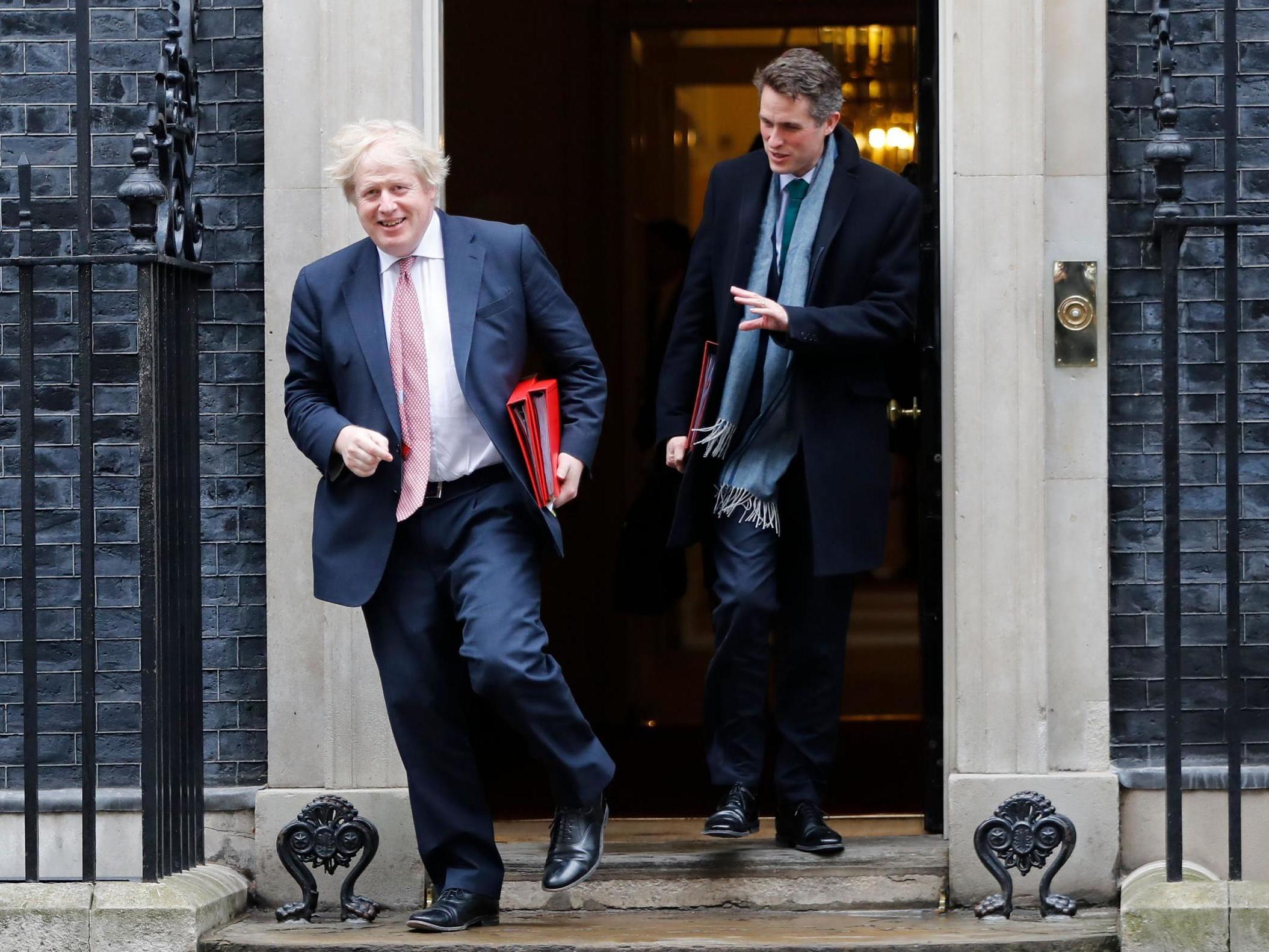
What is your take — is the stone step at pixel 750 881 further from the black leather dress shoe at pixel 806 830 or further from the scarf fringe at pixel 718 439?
the scarf fringe at pixel 718 439

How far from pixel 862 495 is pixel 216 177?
2.06 metres

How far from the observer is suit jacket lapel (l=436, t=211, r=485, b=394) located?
4742mm

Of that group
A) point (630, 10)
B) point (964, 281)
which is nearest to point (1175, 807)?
point (964, 281)

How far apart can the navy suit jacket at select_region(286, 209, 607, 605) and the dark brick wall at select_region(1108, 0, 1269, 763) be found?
1.56 meters

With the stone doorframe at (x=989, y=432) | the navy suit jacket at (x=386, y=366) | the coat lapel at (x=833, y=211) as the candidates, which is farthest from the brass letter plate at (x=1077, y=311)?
the navy suit jacket at (x=386, y=366)

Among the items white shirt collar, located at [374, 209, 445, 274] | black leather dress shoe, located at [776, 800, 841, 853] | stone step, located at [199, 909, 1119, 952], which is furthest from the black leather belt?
black leather dress shoe, located at [776, 800, 841, 853]

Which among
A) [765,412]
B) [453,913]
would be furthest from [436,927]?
[765,412]

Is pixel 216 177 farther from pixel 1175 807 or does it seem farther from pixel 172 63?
pixel 1175 807

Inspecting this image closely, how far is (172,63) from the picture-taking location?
517 centimetres

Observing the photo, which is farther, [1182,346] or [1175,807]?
[1182,346]

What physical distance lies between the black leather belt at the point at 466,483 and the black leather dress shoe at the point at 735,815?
1.11 m

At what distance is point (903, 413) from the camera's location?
573 cm

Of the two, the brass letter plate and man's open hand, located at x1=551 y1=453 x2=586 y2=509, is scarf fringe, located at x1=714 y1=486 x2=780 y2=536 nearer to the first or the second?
man's open hand, located at x1=551 y1=453 x2=586 y2=509

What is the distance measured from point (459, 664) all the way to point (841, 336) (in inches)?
51.5
